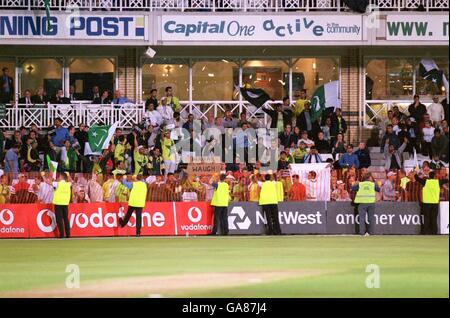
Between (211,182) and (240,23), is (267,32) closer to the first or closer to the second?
(240,23)

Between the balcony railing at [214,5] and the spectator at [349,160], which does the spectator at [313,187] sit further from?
the balcony railing at [214,5]

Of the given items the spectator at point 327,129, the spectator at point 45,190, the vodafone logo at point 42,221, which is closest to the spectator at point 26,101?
the spectator at point 45,190

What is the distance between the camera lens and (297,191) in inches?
1194

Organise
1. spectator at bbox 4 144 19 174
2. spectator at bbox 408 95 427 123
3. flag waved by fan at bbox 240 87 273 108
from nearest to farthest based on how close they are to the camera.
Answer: spectator at bbox 4 144 19 174
spectator at bbox 408 95 427 123
flag waved by fan at bbox 240 87 273 108

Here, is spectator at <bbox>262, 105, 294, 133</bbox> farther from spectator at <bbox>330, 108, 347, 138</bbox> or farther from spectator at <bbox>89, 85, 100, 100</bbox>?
spectator at <bbox>89, 85, 100, 100</bbox>

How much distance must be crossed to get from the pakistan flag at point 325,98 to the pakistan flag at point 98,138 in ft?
23.7

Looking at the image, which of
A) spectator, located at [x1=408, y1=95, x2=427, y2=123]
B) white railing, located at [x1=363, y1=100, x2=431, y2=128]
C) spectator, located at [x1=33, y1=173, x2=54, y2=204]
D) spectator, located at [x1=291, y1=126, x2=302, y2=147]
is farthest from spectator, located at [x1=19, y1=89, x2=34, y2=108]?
spectator, located at [x1=408, y1=95, x2=427, y2=123]

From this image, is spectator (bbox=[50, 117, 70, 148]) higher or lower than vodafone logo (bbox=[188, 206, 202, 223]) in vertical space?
higher

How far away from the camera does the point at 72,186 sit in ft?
97.3

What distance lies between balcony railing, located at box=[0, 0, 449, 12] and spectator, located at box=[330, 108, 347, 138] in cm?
429

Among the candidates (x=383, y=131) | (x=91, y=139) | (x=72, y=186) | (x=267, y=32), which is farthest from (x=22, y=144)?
(x=383, y=131)

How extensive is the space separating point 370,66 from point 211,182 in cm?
1126

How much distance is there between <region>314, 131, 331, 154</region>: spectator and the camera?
3359cm

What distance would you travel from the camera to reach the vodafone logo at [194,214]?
29969 mm
